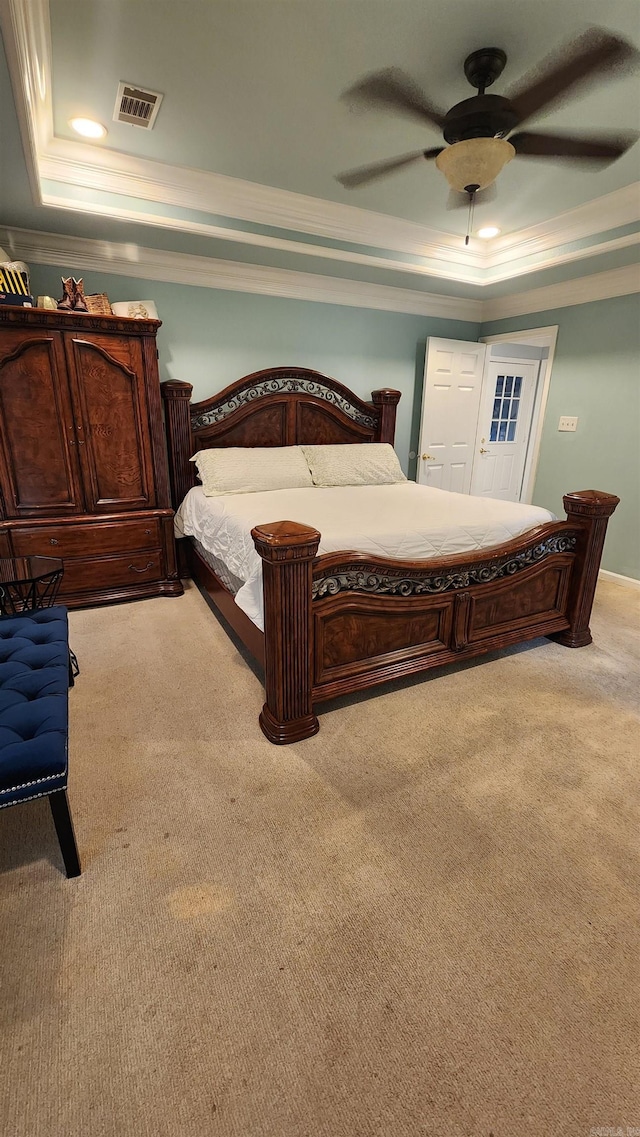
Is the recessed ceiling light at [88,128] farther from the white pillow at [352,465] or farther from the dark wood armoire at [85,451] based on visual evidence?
the white pillow at [352,465]

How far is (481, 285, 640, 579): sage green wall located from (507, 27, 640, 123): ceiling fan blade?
2.26 metres

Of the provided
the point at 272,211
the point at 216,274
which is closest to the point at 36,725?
Answer: the point at 272,211

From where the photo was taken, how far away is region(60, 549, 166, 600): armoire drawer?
3164 millimetres

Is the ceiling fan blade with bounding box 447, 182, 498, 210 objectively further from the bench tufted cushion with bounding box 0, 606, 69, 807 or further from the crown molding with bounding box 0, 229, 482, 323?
the bench tufted cushion with bounding box 0, 606, 69, 807

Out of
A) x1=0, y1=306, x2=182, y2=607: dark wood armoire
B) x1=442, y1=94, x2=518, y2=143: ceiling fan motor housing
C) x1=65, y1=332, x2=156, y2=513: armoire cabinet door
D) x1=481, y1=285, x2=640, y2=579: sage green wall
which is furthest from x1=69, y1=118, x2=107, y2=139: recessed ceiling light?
x1=481, y1=285, x2=640, y2=579: sage green wall

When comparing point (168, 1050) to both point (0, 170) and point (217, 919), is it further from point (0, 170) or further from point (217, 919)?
point (0, 170)

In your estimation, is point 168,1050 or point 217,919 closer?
point 168,1050

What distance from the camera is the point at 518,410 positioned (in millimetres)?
5414

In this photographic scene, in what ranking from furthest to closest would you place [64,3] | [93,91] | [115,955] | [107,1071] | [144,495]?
1. [144,495]
2. [93,91]
3. [64,3]
4. [115,955]
5. [107,1071]

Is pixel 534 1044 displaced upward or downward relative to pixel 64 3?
downward

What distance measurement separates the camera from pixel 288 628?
1.86m

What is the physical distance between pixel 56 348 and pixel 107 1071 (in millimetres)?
3265

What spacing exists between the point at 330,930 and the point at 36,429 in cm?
307

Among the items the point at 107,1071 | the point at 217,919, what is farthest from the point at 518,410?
the point at 107,1071
